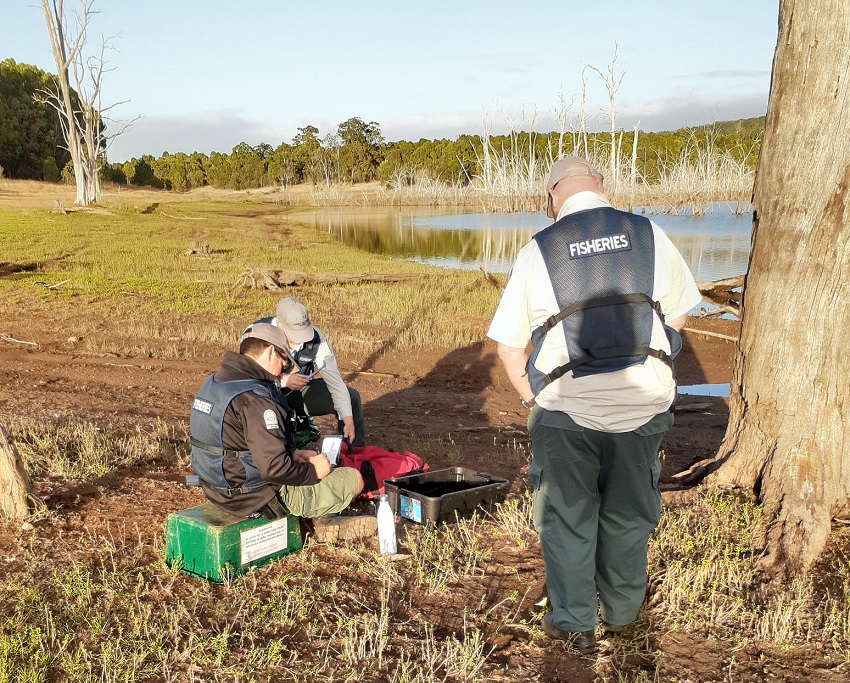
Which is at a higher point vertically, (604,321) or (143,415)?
(604,321)

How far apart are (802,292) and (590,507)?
234cm

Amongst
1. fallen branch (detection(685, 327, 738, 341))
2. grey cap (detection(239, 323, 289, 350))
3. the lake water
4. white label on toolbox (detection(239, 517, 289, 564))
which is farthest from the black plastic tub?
the lake water

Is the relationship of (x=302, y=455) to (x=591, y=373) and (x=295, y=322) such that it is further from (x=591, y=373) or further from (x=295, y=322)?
(x=591, y=373)

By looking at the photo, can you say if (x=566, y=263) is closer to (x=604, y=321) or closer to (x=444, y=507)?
(x=604, y=321)

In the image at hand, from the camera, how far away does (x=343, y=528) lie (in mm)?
4520

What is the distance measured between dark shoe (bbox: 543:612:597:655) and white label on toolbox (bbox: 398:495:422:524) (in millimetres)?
1467

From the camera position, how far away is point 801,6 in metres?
4.43

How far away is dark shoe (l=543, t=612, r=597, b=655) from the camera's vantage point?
324cm

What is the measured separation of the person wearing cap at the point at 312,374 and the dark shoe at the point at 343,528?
1.20m

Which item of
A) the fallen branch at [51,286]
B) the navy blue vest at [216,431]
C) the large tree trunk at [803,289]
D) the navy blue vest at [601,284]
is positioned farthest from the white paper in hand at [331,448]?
the fallen branch at [51,286]

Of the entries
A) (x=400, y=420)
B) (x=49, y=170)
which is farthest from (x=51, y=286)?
(x=49, y=170)

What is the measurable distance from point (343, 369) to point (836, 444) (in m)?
7.83

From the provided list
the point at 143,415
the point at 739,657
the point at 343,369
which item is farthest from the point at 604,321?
the point at 343,369

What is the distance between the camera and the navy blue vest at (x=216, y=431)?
396 centimetres
